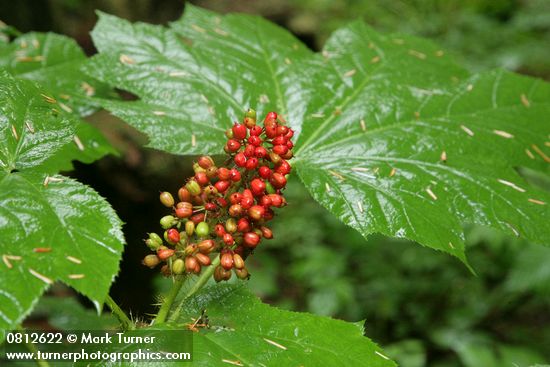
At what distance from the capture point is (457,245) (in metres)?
1.82

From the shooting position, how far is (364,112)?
2359 millimetres

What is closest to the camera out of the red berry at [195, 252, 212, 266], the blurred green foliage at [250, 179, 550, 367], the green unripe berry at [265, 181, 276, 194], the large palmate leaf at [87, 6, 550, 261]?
the red berry at [195, 252, 212, 266]

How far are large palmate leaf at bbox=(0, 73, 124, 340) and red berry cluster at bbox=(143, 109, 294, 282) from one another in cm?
25

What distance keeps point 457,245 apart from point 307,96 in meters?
0.97

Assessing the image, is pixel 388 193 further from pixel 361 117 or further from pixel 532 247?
pixel 532 247

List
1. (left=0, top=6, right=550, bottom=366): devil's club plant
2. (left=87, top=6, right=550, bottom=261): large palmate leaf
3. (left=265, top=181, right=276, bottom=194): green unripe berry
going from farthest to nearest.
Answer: (left=87, top=6, right=550, bottom=261): large palmate leaf → (left=265, top=181, right=276, bottom=194): green unripe berry → (left=0, top=6, right=550, bottom=366): devil's club plant

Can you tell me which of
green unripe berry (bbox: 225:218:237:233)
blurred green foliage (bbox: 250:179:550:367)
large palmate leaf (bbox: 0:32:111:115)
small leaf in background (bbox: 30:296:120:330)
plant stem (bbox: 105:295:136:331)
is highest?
green unripe berry (bbox: 225:218:237:233)

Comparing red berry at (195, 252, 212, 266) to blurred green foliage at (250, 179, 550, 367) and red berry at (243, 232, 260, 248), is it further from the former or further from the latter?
blurred green foliage at (250, 179, 550, 367)

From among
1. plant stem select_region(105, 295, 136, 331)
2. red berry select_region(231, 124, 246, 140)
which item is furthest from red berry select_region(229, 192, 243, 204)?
plant stem select_region(105, 295, 136, 331)

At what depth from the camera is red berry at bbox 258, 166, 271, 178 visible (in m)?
1.64

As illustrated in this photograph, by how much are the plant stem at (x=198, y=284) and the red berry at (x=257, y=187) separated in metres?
0.26

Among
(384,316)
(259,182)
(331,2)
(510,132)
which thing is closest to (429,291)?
(384,316)

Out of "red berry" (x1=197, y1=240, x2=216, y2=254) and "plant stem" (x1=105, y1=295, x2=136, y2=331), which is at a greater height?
"red berry" (x1=197, y1=240, x2=216, y2=254)

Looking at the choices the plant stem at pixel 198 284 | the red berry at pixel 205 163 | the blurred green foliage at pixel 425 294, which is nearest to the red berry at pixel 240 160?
the red berry at pixel 205 163
